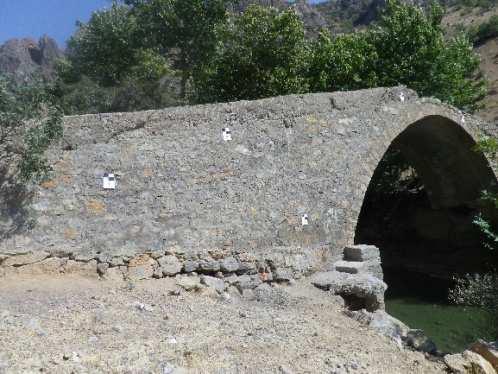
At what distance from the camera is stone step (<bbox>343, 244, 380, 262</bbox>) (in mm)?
6992

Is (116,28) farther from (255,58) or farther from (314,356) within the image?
(314,356)

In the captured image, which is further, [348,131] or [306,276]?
[348,131]

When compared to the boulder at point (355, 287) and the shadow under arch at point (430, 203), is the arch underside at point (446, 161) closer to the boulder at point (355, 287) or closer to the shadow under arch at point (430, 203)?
the shadow under arch at point (430, 203)

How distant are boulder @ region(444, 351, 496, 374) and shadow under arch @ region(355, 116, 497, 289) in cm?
613

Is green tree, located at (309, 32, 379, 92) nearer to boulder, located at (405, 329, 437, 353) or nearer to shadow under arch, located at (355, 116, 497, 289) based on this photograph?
shadow under arch, located at (355, 116, 497, 289)

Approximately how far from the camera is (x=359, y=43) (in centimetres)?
1549

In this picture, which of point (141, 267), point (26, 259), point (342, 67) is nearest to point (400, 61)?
point (342, 67)

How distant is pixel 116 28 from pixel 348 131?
40.1 feet

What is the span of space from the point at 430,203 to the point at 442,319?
501 centimetres

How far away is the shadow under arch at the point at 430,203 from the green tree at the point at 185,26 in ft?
20.6

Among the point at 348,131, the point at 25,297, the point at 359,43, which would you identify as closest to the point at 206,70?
the point at 359,43

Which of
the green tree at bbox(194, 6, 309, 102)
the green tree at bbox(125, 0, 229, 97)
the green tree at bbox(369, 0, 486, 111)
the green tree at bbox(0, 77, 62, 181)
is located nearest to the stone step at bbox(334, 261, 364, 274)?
the green tree at bbox(0, 77, 62, 181)

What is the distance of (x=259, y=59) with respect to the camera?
13.9 m

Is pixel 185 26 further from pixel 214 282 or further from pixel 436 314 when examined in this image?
pixel 214 282
